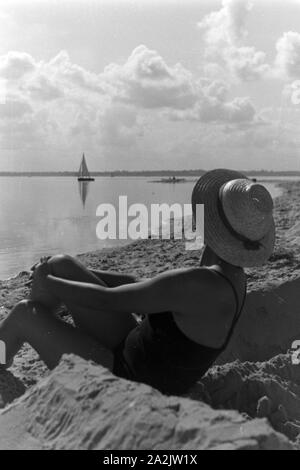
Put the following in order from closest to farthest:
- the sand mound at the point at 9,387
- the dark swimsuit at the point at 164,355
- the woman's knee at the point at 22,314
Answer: the dark swimsuit at the point at 164,355 < the woman's knee at the point at 22,314 < the sand mound at the point at 9,387

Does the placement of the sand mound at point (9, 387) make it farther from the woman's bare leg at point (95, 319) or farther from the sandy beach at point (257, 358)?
the woman's bare leg at point (95, 319)

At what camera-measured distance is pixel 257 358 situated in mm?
4102

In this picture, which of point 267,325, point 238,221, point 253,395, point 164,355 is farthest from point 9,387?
point 267,325

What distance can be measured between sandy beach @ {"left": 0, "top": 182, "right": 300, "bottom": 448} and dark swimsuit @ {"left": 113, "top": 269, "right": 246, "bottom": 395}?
313 mm

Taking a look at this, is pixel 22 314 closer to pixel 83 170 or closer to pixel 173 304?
pixel 173 304

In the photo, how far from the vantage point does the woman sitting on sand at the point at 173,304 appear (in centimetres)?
221

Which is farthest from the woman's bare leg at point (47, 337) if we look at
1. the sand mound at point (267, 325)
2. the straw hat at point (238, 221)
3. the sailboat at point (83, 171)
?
the sailboat at point (83, 171)

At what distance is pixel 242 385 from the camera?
2977mm

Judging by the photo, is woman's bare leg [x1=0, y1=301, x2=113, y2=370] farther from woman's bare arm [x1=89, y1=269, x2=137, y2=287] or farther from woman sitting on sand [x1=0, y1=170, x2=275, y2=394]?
woman's bare arm [x1=89, y1=269, x2=137, y2=287]

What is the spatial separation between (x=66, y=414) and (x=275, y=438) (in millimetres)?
745

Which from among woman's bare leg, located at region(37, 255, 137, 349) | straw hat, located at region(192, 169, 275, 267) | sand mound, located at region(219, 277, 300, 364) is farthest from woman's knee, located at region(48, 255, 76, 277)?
sand mound, located at region(219, 277, 300, 364)

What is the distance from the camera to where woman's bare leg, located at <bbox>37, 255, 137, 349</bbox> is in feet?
8.64

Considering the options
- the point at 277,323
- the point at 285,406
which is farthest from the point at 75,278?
the point at 277,323
